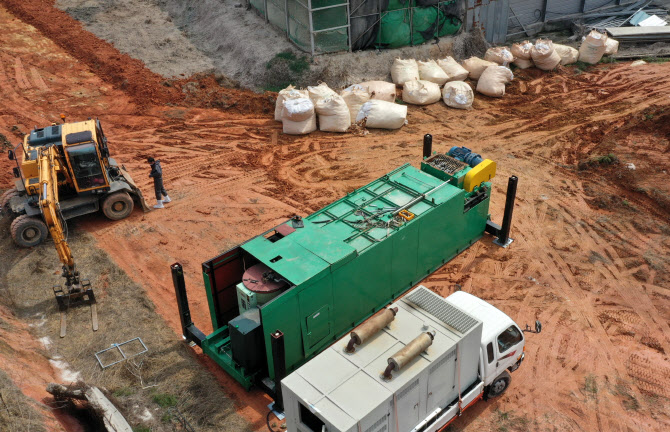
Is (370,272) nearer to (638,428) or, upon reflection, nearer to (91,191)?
(638,428)

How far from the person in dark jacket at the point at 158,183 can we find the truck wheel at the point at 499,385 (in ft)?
30.3

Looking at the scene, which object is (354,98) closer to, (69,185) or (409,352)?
(69,185)

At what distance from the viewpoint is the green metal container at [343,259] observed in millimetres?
9586

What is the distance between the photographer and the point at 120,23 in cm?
2625

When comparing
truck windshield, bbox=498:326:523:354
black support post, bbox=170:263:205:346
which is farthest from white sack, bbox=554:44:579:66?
black support post, bbox=170:263:205:346

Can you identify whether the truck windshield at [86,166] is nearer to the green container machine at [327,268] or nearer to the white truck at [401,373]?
the green container machine at [327,268]

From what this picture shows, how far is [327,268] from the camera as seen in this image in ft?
31.4

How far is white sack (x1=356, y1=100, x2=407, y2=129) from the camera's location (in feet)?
59.4

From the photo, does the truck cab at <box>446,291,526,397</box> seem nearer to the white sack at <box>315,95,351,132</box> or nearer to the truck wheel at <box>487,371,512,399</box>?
the truck wheel at <box>487,371,512,399</box>

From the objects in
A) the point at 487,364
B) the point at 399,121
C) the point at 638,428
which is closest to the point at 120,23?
the point at 399,121

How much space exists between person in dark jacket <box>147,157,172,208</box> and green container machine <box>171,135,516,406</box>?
5060 mm

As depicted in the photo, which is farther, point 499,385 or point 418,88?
point 418,88

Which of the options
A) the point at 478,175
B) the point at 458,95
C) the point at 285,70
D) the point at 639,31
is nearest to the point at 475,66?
the point at 458,95

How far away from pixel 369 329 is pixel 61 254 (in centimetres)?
665
